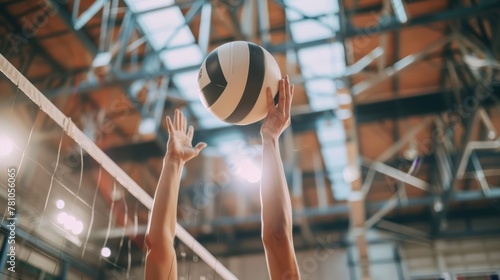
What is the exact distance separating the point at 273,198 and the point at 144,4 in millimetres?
6768

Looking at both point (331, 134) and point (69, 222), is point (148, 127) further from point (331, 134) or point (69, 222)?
point (331, 134)

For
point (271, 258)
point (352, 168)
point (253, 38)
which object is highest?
point (253, 38)

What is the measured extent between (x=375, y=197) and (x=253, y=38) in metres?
7.22

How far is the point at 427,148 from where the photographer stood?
1054cm

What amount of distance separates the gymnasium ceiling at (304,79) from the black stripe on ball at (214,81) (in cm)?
399

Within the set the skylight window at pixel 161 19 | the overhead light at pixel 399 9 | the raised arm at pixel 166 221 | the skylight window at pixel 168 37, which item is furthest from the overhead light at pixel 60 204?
the raised arm at pixel 166 221

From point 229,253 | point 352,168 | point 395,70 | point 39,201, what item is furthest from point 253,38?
point 229,253

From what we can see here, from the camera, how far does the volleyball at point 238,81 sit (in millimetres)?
2852

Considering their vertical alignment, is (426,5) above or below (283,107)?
above

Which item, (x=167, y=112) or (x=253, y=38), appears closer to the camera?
(x=253, y=38)

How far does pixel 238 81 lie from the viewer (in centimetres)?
291

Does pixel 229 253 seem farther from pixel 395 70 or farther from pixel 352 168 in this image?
pixel 395 70

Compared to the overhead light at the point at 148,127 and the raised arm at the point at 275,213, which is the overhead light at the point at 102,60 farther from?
the raised arm at the point at 275,213

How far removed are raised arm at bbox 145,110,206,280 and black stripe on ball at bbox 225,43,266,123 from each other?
445 mm
